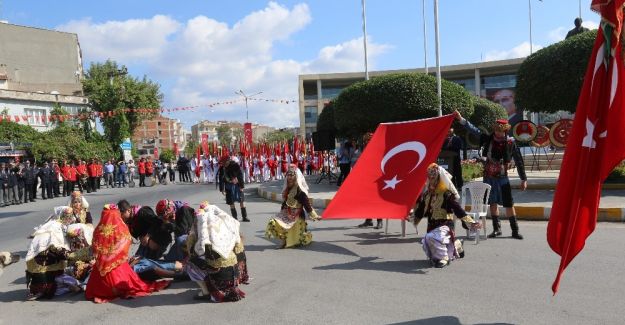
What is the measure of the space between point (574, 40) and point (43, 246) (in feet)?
40.4

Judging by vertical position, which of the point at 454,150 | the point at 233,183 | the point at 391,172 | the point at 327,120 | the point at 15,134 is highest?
the point at 15,134

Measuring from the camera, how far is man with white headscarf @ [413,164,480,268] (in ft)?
21.7

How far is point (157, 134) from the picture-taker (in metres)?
102

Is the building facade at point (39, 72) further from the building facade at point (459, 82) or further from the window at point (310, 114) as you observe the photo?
the window at point (310, 114)

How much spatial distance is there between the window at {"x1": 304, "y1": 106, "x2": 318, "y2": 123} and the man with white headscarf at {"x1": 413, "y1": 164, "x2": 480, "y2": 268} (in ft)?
191

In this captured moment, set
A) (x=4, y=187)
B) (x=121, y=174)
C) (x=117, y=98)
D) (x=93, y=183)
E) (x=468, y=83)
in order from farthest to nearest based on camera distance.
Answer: (x=468, y=83)
(x=117, y=98)
(x=121, y=174)
(x=93, y=183)
(x=4, y=187)

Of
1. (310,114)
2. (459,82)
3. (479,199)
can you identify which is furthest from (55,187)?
(459,82)

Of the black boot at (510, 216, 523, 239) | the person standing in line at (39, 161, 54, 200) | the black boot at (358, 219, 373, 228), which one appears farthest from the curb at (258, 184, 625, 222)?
the person standing in line at (39, 161, 54, 200)

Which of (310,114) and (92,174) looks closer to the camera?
(92,174)

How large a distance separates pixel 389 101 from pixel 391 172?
972cm

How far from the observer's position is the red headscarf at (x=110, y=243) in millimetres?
6055

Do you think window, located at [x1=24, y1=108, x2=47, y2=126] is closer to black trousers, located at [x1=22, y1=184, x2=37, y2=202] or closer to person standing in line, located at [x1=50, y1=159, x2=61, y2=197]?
person standing in line, located at [x1=50, y1=159, x2=61, y2=197]

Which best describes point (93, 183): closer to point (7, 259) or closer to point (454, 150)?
point (7, 259)

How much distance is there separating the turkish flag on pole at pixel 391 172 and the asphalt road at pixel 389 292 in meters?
0.59
